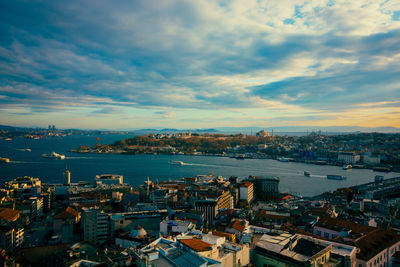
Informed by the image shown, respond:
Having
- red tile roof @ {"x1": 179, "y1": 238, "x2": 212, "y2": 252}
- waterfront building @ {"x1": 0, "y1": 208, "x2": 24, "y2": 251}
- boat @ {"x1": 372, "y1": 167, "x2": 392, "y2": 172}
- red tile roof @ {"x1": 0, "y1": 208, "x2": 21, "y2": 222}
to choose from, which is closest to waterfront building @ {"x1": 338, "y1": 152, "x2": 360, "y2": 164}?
boat @ {"x1": 372, "y1": 167, "x2": 392, "y2": 172}

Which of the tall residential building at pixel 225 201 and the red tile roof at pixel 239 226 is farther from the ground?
the red tile roof at pixel 239 226

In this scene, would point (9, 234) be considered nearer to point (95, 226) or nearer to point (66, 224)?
point (66, 224)

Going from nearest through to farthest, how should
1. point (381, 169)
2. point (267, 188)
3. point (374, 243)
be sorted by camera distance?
point (374, 243) → point (267, 188) → point (381, 169)

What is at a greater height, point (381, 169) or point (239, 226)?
point (239, 226)

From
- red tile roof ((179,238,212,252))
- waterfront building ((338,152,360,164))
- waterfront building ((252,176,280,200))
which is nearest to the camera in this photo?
red tile roof ((179,238,212,252))

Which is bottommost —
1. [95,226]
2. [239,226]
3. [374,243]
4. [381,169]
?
[381,169]

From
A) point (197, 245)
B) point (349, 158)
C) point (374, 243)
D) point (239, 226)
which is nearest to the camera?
point (197, 245)

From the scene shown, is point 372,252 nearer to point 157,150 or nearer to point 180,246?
point 180,246

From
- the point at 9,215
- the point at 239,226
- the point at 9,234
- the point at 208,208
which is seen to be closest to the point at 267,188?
the point at 208,208

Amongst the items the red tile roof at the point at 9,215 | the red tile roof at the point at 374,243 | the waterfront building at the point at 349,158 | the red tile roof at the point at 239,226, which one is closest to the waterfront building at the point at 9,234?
the red tile roof at the point at 9,215

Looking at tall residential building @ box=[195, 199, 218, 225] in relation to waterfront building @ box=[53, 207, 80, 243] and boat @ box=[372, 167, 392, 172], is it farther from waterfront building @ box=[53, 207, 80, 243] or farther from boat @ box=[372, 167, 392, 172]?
boat @ box=[372, 167, 392, 172]

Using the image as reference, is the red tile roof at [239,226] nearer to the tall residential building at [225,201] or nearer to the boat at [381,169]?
the tall residential building at [225,201]
